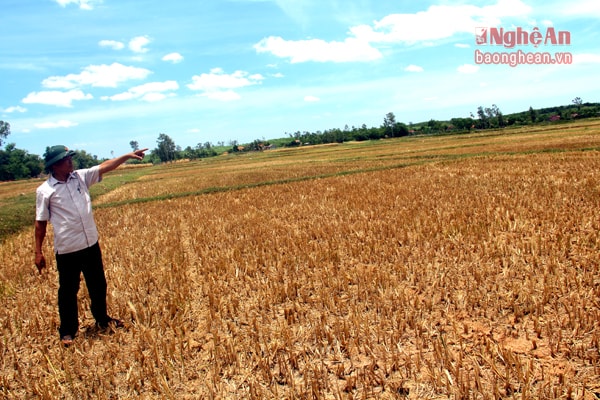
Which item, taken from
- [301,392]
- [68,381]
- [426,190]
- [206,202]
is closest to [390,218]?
[426,190]

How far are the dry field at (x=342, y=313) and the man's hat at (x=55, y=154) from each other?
2004 mm

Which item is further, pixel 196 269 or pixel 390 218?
pixel 390 218

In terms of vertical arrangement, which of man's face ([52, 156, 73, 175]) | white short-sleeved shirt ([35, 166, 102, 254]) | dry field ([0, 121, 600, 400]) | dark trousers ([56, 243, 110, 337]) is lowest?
dry field ([0, 121, 600, 400])

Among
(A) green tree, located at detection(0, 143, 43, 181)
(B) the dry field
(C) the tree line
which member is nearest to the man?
(B) the dry field

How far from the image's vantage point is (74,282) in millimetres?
4148

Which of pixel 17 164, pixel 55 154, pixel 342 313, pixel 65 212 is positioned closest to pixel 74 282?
pixel 65 212

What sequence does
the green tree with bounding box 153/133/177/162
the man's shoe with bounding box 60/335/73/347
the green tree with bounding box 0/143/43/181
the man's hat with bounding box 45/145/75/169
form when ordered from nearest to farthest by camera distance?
1. the man's hat with bounding box 45/145/75/169
2. the man's shoe with bounding box 60/335/73/347
3. the green tree with bounding box 0/143/43/181
4. the green tree with bounding box 153/133/177/162

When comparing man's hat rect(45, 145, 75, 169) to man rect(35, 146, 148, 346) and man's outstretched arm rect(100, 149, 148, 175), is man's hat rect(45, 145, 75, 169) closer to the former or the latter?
man rect(35, 146, 148, 346)

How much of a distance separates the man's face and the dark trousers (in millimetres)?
899

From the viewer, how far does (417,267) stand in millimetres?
5230

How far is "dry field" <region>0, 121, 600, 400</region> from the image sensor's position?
3.03 meters

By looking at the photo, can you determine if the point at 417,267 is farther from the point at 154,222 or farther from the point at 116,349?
the point at 154,222

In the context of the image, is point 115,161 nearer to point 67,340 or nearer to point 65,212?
point 65,212

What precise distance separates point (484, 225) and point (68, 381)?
6827mm
